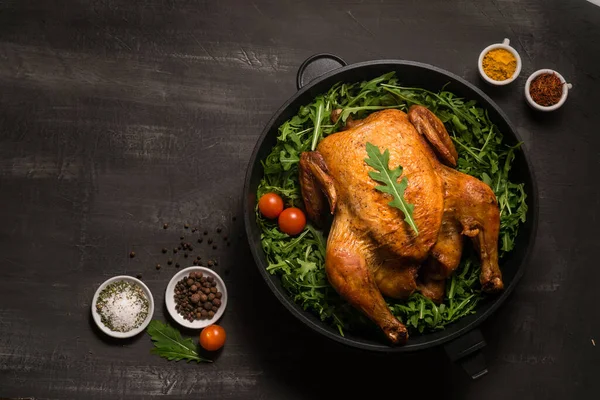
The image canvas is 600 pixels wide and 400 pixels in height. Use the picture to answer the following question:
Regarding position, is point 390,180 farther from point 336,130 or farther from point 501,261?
point 501,261

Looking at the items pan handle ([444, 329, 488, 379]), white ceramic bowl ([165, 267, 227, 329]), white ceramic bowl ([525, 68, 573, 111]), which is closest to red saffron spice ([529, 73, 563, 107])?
white ceramic bowl ([525, 68, 573, 111])

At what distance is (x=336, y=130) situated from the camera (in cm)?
321

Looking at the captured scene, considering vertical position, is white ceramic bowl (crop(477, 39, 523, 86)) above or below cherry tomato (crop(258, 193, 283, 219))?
above

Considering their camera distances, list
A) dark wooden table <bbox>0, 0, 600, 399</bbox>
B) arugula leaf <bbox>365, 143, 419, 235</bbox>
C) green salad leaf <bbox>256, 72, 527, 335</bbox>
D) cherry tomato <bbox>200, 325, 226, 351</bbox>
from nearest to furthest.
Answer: arugula leaf <bbox>365, 143, 419, 235</bbox> → green salad leaf <bbox>256, 72, 527, 335</bbox> → cherry tomato <bbox>200, 325, 226, 351</bbox> → dark wooden table <bbox>0, 0, 600, 399</bbox>

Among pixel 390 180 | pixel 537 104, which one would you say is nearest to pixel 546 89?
pixel 537 104

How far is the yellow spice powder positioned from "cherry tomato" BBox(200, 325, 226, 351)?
181cm

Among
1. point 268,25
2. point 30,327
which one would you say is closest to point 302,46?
point 268,25

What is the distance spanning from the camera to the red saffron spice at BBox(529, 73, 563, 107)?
3.46m

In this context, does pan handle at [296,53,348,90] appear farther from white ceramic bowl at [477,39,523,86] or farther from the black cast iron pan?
white ceramic bowl at [477,39,523,86]

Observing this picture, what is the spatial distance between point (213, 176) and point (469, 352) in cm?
149

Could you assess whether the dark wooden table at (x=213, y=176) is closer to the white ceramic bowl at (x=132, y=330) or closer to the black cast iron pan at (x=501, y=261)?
the white ceramic bowl at (x=132, y=330)

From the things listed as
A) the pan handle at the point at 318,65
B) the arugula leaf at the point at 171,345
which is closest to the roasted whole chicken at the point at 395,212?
the pan handle at the point at 318,65

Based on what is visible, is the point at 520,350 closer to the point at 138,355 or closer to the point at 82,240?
the point at 138,355

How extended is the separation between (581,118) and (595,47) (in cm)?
38
